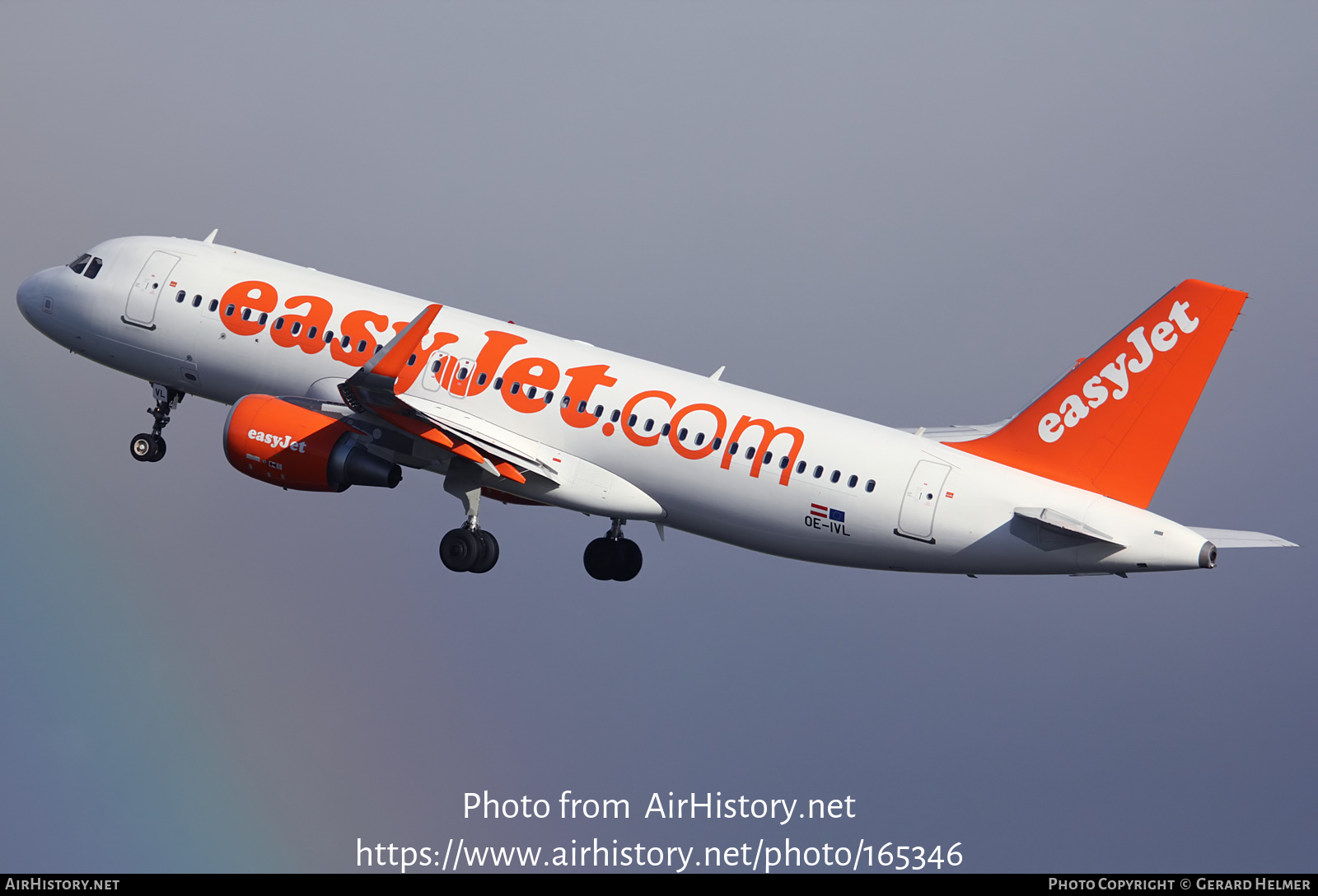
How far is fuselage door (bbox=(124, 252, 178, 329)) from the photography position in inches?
1603

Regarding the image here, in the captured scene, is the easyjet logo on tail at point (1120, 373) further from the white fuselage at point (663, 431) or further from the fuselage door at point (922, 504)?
the fuselage door at point (922, 504)

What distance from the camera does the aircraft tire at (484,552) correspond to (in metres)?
37.8

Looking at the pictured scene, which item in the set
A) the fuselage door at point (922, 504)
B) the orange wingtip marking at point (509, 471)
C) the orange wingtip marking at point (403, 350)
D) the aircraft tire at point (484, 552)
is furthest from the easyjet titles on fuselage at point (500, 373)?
the aircraft tire at point (484, 552)

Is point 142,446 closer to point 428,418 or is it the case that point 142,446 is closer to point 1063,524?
point 428,418

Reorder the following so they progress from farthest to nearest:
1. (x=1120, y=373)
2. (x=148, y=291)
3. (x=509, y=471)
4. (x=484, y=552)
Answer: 1. (x=148, y=291)
2. (x=484, y=552)
3. (x=509, y=471)
4. (x=1120, y=373)

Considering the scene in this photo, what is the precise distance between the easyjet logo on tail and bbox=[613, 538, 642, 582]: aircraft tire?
38.1 ft

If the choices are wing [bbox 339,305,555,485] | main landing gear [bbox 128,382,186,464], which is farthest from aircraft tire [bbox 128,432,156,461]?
wing [bbox 339,305,555,485]

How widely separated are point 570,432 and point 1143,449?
39.7ft

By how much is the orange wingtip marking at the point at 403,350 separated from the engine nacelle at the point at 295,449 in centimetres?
269

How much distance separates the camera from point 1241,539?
33.6 meters

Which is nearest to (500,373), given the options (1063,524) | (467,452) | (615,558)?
(467,452)

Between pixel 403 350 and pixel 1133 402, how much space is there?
580 inches

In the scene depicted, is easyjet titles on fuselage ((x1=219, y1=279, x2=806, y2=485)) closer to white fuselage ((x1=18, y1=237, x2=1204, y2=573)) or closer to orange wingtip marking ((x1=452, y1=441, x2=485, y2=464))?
white fuselage ((x1=18, y1=237, x2=1204, y2=573))

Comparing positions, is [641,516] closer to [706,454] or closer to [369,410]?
[706,454]
